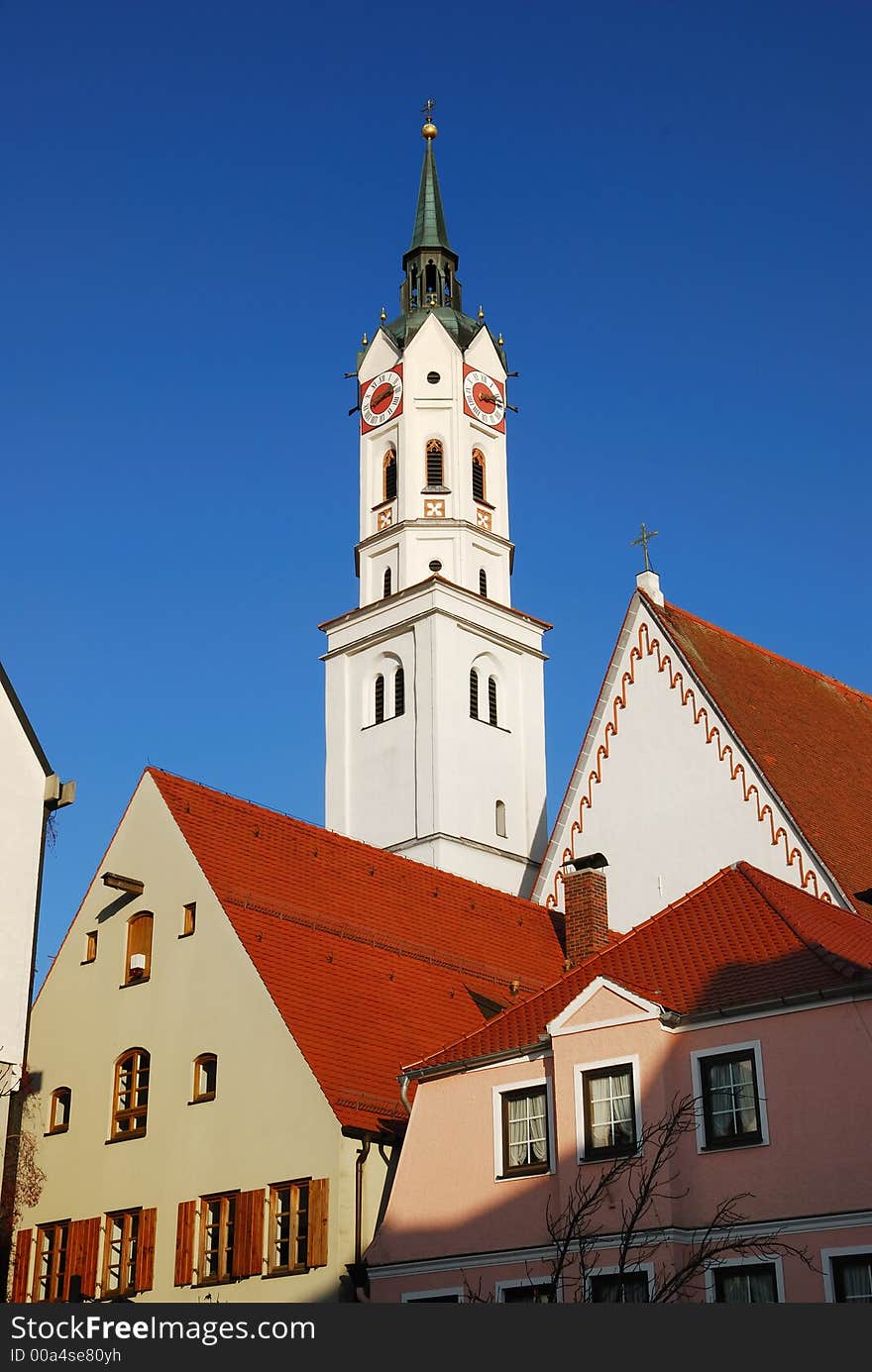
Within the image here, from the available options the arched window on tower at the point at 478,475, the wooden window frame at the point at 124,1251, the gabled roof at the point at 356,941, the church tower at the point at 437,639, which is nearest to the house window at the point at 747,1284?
the gabled roof at the point at 356,941

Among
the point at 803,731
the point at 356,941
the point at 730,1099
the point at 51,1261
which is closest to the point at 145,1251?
the point at 51,1261

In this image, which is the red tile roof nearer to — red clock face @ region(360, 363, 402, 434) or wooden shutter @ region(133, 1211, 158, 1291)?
wooden shutter @ region(133, 1211, 158, 1291)

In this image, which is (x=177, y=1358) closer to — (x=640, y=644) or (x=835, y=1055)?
(x=835, y=1055)

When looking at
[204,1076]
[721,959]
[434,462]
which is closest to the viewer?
[721,959]

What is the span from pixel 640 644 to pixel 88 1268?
1871 cm

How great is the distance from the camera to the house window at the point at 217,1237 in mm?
24781

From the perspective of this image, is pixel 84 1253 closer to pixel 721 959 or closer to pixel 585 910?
pixel 585 910

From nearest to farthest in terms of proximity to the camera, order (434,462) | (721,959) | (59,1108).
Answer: (721,959) → (59,1108) → (434,462)

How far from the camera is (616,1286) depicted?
20625mm

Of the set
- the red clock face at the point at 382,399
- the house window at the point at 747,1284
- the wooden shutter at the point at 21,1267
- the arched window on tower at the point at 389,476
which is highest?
the red clock face at the point at 382,399

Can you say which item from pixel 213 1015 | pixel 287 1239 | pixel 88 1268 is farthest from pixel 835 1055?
pixel 88 1268

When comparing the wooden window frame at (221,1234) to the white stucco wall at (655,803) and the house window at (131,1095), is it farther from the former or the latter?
the white stucco wall at (655,803)

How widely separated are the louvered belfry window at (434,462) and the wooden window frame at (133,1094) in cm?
3051

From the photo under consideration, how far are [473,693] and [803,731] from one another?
52.0ft
